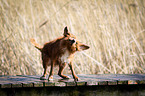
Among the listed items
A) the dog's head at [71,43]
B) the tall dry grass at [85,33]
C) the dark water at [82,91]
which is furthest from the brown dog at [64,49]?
the tall dry grass at [85,33]

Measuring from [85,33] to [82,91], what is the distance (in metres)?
1.17

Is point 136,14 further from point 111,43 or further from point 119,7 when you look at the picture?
point 111,43

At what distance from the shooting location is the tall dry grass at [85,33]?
2643 mm

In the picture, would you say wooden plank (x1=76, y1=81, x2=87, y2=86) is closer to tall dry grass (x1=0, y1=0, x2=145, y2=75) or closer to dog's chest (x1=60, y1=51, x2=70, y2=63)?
dog's chest (x1=60, y1=51, x2=70, y2=63)

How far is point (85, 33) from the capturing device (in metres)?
2.66

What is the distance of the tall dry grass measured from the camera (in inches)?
104

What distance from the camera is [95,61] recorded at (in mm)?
2445

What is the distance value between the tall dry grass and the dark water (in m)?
0.88

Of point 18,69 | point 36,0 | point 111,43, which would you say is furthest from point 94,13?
point 18,69

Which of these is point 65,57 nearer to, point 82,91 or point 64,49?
point 64,49

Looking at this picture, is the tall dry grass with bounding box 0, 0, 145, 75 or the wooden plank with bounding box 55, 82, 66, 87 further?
the tall dry grass with bounding box 0, 0, 145, 75

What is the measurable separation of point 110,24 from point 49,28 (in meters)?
0.79

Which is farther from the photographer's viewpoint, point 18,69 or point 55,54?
point 18,69

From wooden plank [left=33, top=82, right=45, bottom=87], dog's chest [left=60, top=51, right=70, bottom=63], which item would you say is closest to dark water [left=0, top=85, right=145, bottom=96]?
wooden plank [left=33, top=82, right=45, bottom=87]
